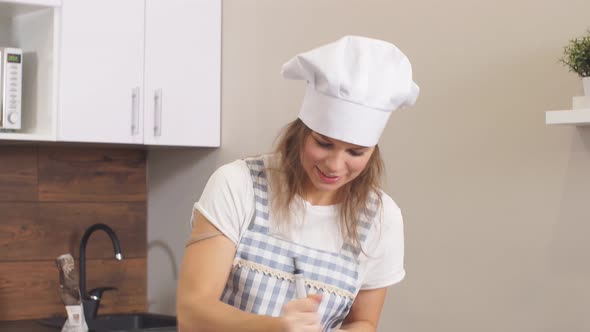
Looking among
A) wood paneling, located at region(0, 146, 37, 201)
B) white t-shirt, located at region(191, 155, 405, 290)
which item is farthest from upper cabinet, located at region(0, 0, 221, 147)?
white t-shirt, located at region(191, 155, 405, 290)

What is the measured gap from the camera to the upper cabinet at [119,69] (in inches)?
110

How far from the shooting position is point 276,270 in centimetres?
173

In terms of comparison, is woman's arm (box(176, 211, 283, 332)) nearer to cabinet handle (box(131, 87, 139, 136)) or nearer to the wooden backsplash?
cabinet handle (box(131, 87, 139, 136))

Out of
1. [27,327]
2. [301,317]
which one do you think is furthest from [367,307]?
[27,327]

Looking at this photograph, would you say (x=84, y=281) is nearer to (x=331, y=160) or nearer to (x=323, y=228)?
(x=323, y=228)

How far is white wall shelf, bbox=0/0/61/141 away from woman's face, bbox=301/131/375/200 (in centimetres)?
138

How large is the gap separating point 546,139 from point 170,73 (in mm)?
1449

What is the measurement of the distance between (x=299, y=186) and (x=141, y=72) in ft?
4.50

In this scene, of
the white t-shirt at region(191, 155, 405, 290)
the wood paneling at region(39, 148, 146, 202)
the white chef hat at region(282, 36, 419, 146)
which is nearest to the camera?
the white chef hat at region(282, 36, 419, 146)

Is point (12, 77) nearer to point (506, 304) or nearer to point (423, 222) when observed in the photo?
point (423, 222)

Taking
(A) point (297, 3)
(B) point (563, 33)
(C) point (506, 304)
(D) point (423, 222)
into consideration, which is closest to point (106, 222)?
(A) point (297, 3)

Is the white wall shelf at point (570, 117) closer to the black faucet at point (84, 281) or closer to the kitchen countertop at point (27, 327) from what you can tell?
the kitchen countertop at point (27, 327)

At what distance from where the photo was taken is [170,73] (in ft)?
9.93

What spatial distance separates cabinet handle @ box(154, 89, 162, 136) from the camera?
2.99 metres
